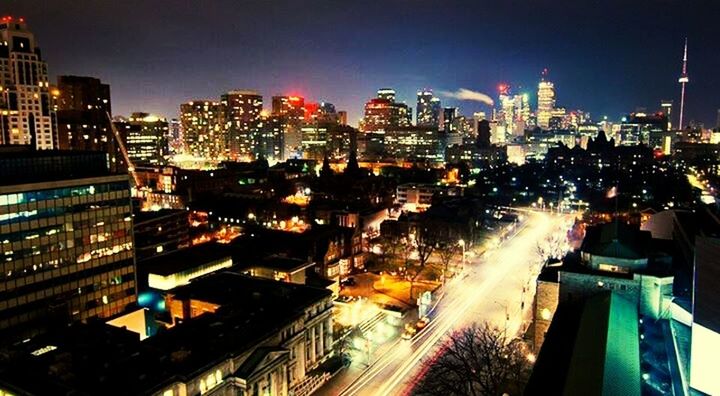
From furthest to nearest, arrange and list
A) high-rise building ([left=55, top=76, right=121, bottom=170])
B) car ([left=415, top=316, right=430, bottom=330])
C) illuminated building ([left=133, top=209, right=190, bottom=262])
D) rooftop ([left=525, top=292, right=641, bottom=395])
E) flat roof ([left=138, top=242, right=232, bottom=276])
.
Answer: high-rise building ([left=55, top=76, right=121, bottom=170]), illuminated building ([left=133, top=209, right=190, bottom=262]), flat roof ([left=138, top=242, right=232, bottom=276]), car ([left=415, top=316, right=430, bottom=330]), rooftop ([left=525, top=292, right=641, bottom=395])

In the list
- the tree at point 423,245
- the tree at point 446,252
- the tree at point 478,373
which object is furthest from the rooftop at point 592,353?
the tree at point 446,252

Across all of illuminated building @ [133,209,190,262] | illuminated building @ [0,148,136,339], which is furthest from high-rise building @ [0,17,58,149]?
illuminated building @ [0,148,136,339]

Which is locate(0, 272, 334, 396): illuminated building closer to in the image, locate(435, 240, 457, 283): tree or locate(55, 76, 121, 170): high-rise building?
locate(435, 240, 457, 283): tree

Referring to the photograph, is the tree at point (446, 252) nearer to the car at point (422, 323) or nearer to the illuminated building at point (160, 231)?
the car at point (422, 323)

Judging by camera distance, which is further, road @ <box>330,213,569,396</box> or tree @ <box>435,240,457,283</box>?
tree @ <box>435,240,457,283</box>

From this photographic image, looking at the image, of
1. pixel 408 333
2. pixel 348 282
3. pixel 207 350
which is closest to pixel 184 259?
pixel 348 282

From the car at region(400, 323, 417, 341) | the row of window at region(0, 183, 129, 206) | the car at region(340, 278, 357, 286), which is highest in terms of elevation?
the row of window at region(0, 183, 129, 206)

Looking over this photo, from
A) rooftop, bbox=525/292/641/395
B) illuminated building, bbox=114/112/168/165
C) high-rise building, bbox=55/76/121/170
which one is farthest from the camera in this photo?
illuminated building, bbox=114/112/168/165
